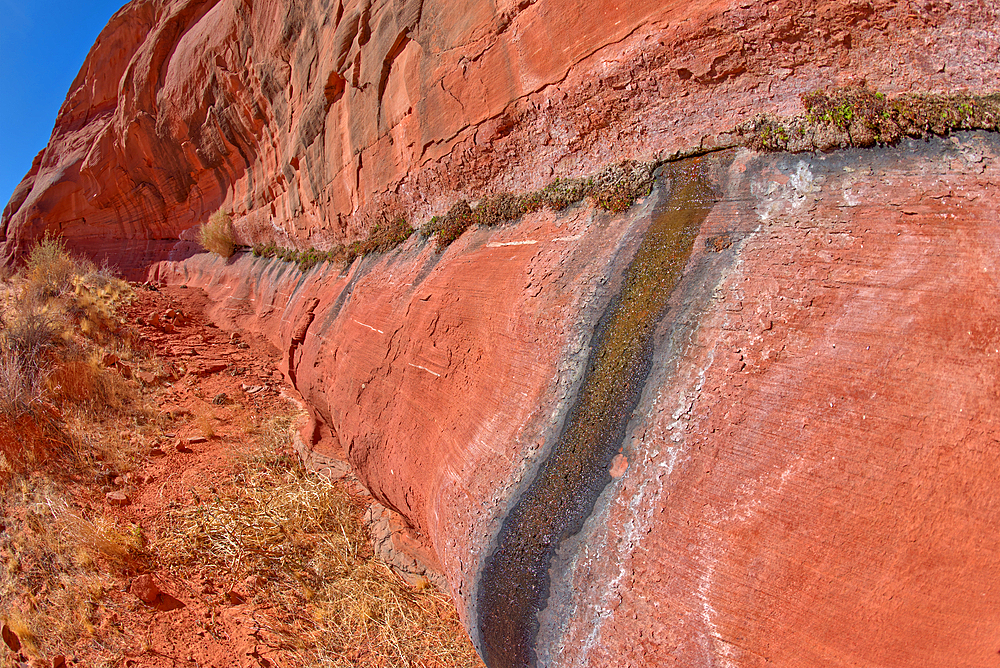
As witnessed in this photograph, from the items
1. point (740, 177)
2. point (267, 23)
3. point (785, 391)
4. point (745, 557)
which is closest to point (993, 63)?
point (740, 177)

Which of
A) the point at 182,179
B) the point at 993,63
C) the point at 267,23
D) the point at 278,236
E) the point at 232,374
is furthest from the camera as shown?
the point at 182,179

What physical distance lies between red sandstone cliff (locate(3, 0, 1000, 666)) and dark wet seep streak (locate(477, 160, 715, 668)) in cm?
5

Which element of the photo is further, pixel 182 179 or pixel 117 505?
pixel 182 179

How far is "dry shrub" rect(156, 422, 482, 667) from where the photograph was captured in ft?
8.62

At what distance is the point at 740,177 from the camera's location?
1.93 meters

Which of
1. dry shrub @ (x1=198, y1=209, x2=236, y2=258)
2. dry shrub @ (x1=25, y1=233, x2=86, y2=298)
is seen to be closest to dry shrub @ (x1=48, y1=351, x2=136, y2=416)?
dry shrub @ (x1=25, y1=233, x2=86, y2=298)

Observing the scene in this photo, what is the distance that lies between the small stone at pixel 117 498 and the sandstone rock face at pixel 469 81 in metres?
2.92

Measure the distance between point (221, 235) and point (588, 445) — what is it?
9261mm

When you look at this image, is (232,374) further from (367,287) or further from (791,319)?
(791,319)

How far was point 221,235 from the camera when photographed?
8969mm

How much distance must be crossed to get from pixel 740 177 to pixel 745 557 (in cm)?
140

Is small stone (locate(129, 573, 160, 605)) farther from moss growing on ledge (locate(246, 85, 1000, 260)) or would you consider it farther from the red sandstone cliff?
moss growing on ledge (locate(246, 85, 1000, 260))

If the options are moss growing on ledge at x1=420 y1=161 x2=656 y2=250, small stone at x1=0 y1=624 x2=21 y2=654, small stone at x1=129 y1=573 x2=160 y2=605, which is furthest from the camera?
small stone at x1=129 y1=573 x2=160 y2=605

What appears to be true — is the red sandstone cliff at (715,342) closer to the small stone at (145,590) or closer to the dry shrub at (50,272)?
the small stone at (145,590)
